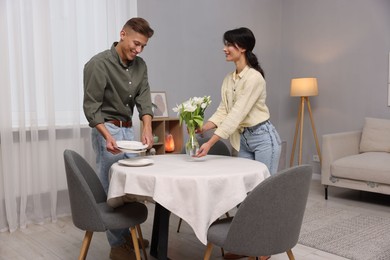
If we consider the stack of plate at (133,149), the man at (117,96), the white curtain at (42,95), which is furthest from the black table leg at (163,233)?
the white curtain at (42,95)

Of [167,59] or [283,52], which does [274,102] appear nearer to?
[283,52]

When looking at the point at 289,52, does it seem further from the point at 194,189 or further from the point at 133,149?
the point at 194,189

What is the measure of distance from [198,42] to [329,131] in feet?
6.77

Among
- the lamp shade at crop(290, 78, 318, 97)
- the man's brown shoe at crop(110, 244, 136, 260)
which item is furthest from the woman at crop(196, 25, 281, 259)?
the lamp shade at crop(290, 78, 318, 97)

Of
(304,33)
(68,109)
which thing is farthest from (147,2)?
(304,33)

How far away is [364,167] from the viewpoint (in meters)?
3.91

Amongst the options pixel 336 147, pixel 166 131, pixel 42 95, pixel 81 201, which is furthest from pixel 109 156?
pixel 336 147

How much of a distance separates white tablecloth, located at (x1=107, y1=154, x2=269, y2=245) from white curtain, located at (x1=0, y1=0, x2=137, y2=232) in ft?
5.48

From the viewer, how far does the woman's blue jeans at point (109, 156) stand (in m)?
2.50

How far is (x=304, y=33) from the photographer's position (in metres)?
5.43

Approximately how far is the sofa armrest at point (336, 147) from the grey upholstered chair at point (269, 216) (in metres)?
2.55

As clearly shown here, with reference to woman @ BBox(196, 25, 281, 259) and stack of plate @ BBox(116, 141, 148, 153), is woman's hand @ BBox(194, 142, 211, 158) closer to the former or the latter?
woman @ BBox(196, 25, 281, 259)

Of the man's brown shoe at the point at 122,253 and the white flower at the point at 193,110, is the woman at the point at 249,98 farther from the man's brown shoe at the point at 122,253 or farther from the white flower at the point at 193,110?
the man's brown shoe at the point at 122,253

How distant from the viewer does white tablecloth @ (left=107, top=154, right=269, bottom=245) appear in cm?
186
